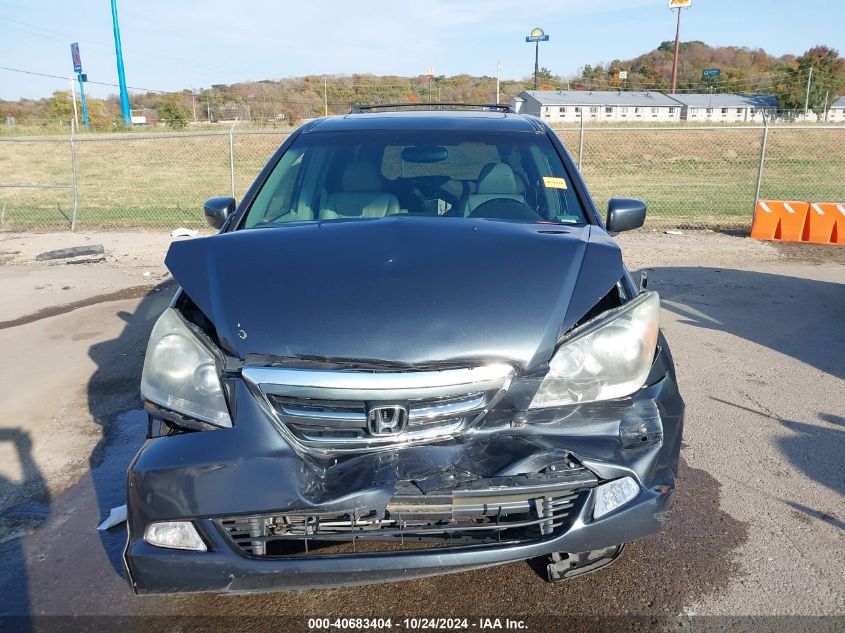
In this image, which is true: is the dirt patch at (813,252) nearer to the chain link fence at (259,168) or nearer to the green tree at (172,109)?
the chain link fence at (259,168)

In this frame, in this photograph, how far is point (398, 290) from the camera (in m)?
2.47

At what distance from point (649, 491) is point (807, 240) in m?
10.4

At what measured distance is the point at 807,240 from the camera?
1108cm

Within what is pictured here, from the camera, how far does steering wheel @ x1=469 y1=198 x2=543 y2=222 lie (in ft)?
11.6

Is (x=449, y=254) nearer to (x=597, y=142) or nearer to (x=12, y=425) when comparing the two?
(x=12, y=425)

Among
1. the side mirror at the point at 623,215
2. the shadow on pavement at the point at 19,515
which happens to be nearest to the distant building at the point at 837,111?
the side mirror at the point at 623,215

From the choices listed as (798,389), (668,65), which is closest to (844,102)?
(668,65)

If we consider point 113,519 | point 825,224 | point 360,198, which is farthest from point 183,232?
point 825,224

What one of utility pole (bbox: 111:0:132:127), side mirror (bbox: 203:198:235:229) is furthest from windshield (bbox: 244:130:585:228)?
utility pole (bbox: 111:0:132:127)

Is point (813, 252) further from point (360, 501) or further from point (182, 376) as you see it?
point (182, 376)

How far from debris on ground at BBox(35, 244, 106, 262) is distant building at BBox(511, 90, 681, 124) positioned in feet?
176

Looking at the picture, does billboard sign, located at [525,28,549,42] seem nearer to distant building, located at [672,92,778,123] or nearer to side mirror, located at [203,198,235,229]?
distant building, located at [672,92,778,123]

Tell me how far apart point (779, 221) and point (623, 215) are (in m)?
8.81

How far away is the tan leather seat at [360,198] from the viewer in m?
3.68
